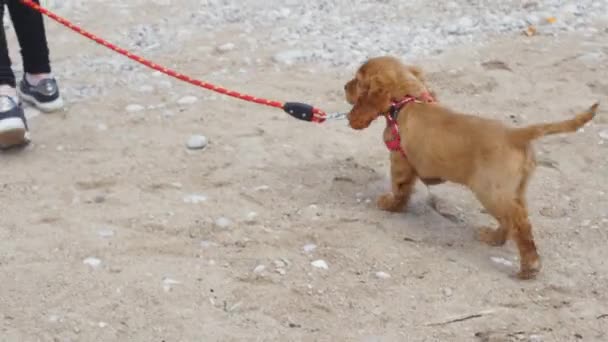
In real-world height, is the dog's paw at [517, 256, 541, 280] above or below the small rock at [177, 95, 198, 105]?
above

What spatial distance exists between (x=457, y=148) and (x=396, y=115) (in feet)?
1.20

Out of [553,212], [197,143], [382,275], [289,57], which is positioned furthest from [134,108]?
[553,212]

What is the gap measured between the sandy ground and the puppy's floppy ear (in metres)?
0.45

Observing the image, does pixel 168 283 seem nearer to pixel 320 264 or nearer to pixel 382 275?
pixel 320 264

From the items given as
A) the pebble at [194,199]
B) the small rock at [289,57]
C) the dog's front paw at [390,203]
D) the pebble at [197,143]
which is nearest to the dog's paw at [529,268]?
the dog's front paw at [390,203]

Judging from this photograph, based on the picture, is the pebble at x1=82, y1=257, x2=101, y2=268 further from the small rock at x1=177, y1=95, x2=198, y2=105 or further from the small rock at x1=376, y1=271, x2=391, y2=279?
the small rock at x1=177, y1=95, x2=198, y2=105

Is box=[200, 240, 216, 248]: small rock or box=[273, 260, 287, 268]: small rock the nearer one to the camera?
box=[273, 260, 287, 268]: small rock

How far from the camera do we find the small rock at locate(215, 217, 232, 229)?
3979 mm

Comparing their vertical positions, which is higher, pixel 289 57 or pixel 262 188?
pixel 262 188

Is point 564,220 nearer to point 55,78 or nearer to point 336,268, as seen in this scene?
point 336,268

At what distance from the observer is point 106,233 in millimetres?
3906

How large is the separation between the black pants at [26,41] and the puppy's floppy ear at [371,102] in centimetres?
203

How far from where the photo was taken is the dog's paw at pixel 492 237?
152 inches

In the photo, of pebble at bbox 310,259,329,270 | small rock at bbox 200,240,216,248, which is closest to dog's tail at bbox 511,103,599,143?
pebble at bbox 310,259,329,270
